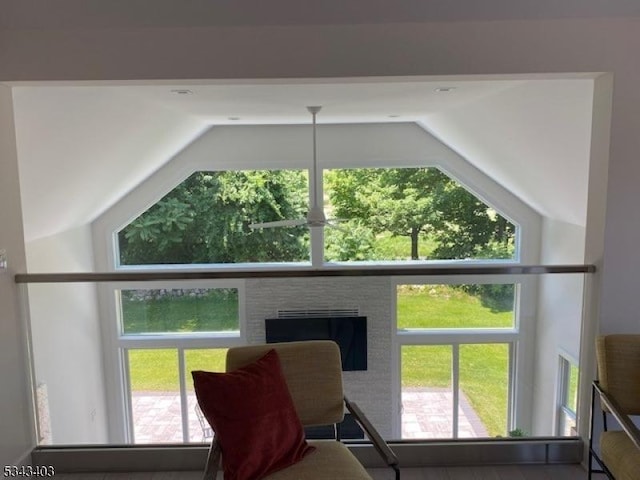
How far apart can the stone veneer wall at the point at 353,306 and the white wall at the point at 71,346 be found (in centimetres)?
220

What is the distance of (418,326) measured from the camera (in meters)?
6.70

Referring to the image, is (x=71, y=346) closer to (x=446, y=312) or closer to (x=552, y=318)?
(x=446, y=312)

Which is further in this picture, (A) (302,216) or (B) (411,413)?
(A) (302,216)

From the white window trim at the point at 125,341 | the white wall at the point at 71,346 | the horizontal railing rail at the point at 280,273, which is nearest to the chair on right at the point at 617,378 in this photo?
the horizontal railing rail at the point at 280,273

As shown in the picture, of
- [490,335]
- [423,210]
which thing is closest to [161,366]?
[423,210]

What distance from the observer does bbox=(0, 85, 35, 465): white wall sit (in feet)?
7.75

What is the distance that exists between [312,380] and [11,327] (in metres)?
1.64

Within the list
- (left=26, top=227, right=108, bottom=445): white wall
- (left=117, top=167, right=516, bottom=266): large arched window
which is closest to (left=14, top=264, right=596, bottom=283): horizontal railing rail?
(left=26, top=227, right=108, bottom=445): white wall

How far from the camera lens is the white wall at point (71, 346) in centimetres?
511

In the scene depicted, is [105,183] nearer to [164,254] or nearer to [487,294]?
[164,254]

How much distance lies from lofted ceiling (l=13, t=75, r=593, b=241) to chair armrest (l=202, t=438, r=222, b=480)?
1.73 meters

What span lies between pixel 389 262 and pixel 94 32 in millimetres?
5305

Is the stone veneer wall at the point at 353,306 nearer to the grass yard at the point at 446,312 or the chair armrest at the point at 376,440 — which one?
the grass yard at the point at 446,312

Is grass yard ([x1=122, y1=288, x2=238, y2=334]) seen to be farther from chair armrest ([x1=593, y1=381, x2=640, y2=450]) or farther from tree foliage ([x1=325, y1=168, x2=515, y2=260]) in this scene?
chair armrest ([x1=593, y1=381, x2=640, y2=450])
